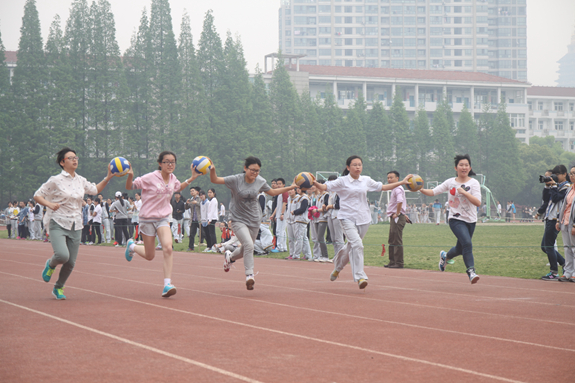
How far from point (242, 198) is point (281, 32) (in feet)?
503

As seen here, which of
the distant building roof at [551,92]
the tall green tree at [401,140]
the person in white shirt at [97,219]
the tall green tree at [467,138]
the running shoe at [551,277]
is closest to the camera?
the running shoe at [551,277]

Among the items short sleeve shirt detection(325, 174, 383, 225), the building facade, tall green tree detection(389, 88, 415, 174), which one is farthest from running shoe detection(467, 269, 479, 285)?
the building facade

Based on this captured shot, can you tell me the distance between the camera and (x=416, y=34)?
147 m

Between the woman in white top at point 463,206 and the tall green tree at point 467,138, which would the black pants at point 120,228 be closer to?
the woman in white top at point 463,206

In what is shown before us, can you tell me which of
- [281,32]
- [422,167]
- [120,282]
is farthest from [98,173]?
[281,32]

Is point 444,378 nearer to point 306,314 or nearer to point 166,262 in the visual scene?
point 306,314

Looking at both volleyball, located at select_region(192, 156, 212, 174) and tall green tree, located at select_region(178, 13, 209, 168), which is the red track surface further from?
tall green tree, located at select_region(178, 13, 209, 168)

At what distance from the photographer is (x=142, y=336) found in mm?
6180

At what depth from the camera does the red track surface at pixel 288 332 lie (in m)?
4.94

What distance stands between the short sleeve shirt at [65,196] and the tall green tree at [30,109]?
4870 centimetres

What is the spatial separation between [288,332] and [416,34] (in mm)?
148611

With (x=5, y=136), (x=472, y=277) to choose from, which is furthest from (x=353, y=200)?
(x=5, y=136)

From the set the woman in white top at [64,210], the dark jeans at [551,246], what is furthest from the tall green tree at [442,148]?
the woman in white top at [64,210]

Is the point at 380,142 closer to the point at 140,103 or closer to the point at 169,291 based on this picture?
the point at 140,103
